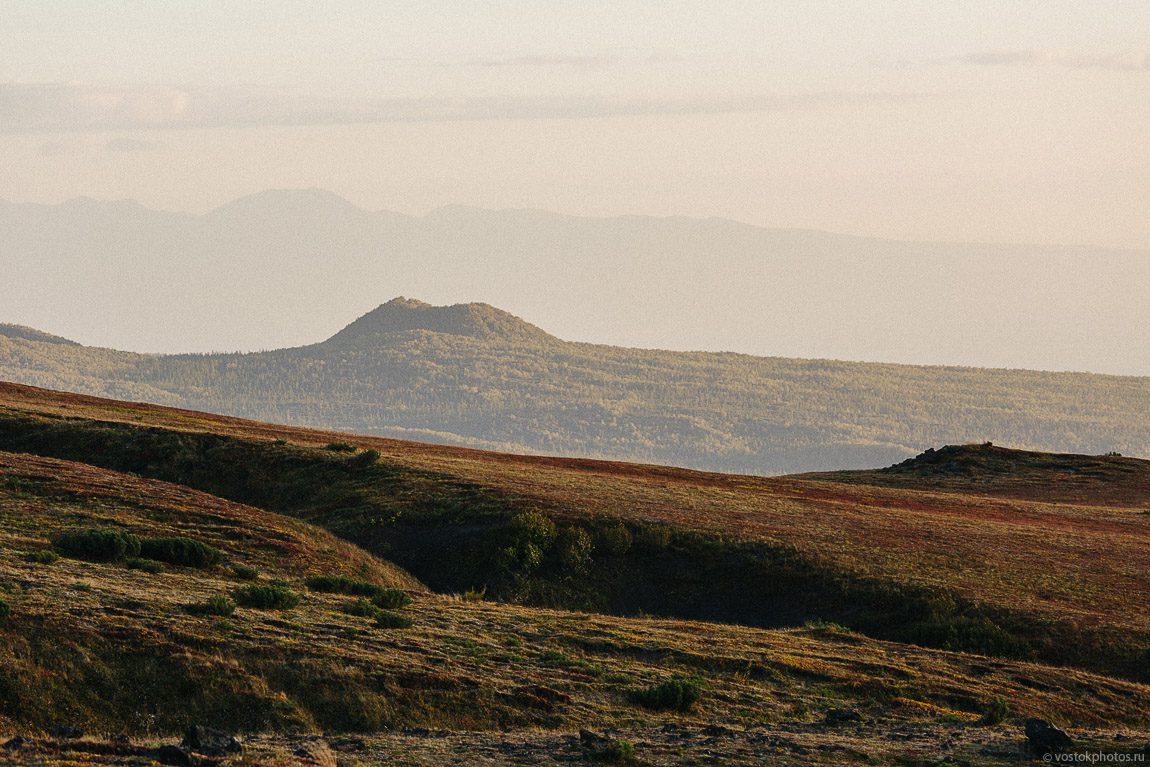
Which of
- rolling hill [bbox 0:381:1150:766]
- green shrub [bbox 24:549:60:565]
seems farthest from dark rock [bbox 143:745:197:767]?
green shrub [bbox 24:549:60:565]

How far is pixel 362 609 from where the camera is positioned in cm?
2475

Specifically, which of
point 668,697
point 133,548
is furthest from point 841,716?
point 133,548

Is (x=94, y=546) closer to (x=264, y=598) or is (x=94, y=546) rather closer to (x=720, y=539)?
(x=264, y=598)

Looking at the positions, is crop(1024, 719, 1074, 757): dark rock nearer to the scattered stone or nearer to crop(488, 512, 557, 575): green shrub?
the scattered stone

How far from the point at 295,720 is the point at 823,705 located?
12.0 meters

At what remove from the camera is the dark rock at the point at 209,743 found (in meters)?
14.2

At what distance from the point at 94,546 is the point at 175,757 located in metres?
14.4

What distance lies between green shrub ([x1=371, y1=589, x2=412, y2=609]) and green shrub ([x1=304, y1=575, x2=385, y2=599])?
1.99ft

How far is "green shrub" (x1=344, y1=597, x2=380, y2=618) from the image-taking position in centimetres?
2448

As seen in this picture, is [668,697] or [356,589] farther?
[356,589]

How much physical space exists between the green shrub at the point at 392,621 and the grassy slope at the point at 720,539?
540 inches

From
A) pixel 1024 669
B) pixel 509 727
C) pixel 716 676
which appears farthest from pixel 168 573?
pixel 1024 669

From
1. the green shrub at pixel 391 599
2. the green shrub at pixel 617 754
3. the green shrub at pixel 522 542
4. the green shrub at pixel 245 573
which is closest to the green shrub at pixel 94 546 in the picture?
the green shrub at pixel 245 573

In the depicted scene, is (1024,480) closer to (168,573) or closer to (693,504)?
(693,504)
